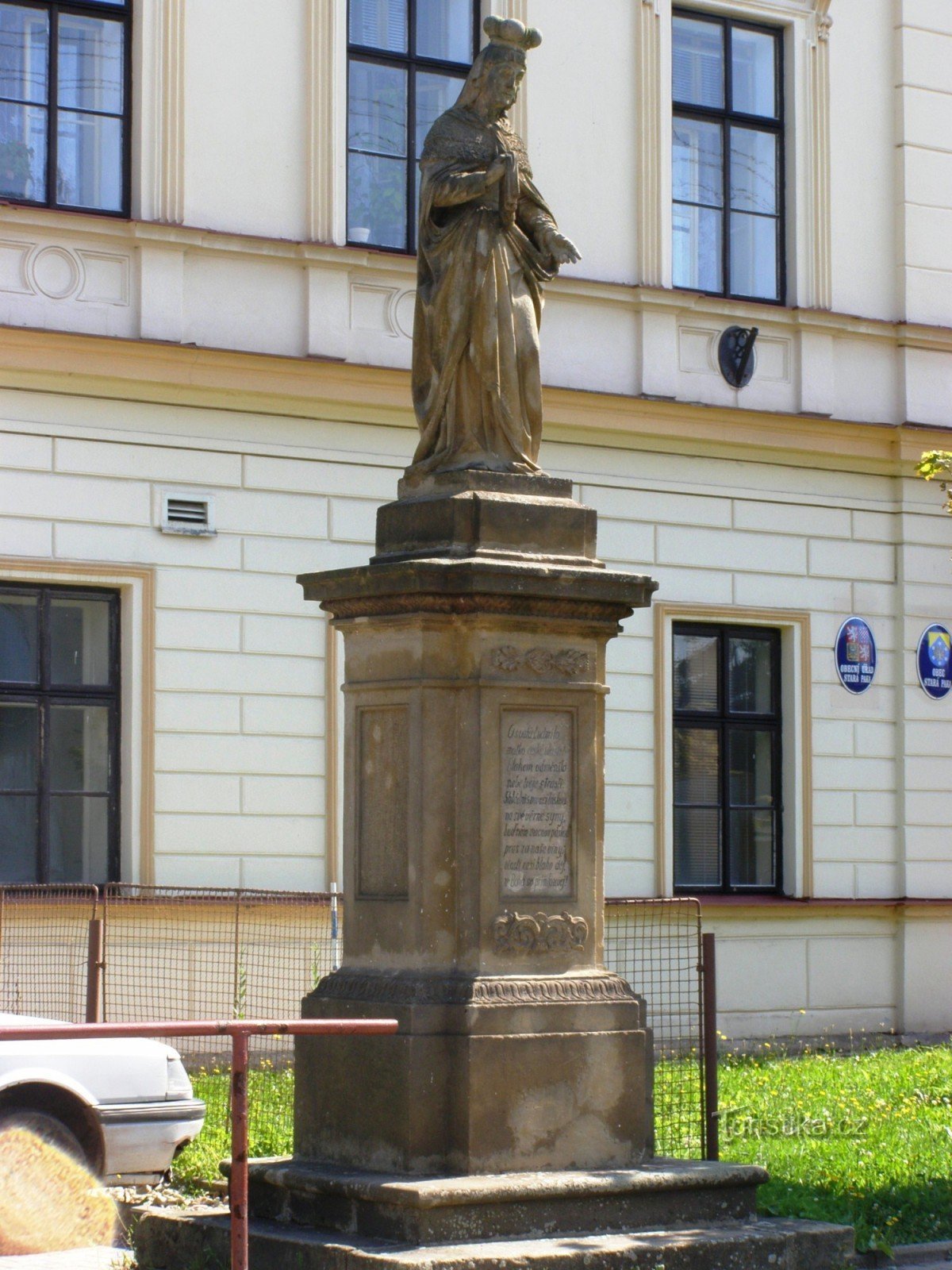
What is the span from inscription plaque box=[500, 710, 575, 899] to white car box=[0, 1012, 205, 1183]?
2.49 meters

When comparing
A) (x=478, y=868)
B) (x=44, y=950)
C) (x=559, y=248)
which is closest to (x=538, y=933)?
(x=478, y=868)

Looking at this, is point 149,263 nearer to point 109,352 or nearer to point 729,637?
point 109,352

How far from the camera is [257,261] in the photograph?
15.3m

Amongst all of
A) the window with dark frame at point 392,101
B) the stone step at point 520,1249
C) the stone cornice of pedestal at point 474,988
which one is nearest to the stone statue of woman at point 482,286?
the stone cornice of pedestal at point 474,988

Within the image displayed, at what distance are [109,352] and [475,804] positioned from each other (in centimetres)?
771

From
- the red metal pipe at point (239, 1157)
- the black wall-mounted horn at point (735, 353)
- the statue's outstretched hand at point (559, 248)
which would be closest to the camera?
the red metal pipe at point (239, 1157)

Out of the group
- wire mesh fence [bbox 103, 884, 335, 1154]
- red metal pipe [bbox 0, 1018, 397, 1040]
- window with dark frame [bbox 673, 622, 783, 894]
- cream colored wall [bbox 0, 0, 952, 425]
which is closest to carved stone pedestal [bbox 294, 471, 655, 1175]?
red metal pipe [bbox 0, 1018, 397, 1040]

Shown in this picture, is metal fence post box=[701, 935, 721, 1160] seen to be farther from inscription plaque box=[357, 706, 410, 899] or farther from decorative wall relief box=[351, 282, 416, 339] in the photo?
decorative wall relief box=[351, 282, 416, 339]

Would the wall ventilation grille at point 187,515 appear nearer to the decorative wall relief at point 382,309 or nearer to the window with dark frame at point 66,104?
the decorative wall relief at point 382,309

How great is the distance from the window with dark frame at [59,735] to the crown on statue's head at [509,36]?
281 inches

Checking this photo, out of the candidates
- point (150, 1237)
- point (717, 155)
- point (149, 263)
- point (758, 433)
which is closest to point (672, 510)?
point (758, 433)

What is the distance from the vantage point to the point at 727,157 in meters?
17.9

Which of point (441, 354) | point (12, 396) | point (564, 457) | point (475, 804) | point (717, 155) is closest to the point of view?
point (475, 804)

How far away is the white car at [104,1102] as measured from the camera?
9.27 metres
